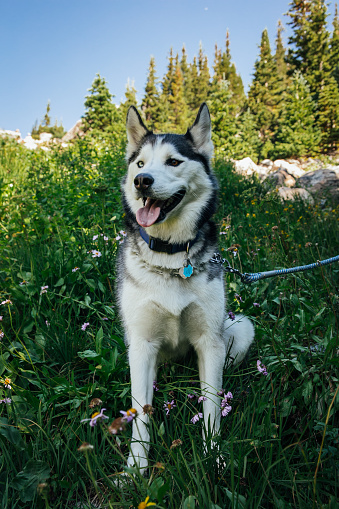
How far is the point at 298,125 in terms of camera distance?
2312cm

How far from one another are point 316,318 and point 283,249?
1252 mm

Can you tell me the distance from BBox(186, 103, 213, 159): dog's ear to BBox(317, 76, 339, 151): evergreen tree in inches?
1073

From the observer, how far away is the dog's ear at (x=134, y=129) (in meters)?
2.38

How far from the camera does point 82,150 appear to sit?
7258mm

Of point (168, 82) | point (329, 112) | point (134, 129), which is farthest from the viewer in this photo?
point (168, 82)

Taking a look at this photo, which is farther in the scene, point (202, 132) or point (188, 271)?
point (202, 132)

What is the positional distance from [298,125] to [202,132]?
954 inches

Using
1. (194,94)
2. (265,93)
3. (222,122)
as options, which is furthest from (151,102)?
(194,94)

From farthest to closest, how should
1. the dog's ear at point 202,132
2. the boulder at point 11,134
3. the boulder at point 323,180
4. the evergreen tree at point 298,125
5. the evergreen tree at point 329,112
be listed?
the evergreen tree at point 329,112 < the evergreen tree at point 298,125 < the boulder at point 11,134 < the boulder at point 323,180 < the dog's ear at point 202,132

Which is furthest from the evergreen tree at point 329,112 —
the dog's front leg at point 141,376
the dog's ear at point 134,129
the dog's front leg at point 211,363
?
the dog's front leg at point 141,376

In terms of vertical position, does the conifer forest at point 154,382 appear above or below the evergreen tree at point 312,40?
below

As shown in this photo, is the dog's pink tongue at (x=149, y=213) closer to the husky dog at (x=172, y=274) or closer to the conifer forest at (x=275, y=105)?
the husky dog at (x=172, y=274)

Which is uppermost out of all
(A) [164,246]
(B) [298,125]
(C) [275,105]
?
(C) [275,105]

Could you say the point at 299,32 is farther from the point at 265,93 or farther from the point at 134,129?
the point at 134,129
